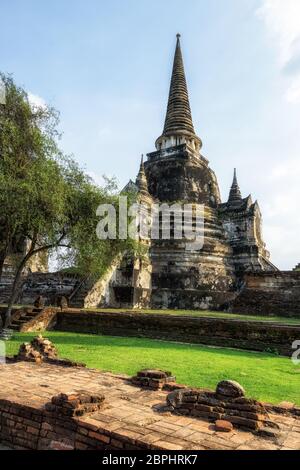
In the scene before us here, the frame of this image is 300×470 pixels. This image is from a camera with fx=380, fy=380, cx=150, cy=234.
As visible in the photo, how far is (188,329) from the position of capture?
13031 millimetres

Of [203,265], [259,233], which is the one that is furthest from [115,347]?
[259,233]

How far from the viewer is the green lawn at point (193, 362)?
6.98 metres

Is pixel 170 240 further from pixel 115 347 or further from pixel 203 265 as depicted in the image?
pixel 115 347

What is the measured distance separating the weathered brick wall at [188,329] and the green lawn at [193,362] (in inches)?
25.5

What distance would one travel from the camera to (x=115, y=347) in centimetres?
1103

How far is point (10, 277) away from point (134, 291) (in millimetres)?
9304

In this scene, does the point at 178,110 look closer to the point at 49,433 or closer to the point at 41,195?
the point at 41,195

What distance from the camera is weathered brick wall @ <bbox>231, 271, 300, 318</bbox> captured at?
19.7 metres

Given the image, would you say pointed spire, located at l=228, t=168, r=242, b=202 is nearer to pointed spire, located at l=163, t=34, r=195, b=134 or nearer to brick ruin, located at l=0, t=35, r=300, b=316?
brick ruin, located at l=0, t=35, r=300, b=316

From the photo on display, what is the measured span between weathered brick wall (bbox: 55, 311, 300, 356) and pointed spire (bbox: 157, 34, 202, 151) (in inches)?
835

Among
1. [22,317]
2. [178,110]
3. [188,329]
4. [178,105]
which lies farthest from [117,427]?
[178,105]

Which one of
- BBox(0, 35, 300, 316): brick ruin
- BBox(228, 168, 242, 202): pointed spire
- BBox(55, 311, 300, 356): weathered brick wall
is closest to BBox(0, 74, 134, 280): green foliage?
BBox(55, 311, 300, 356): weathered brick wall

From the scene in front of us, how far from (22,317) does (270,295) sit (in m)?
12.7

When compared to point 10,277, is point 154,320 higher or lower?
lower
